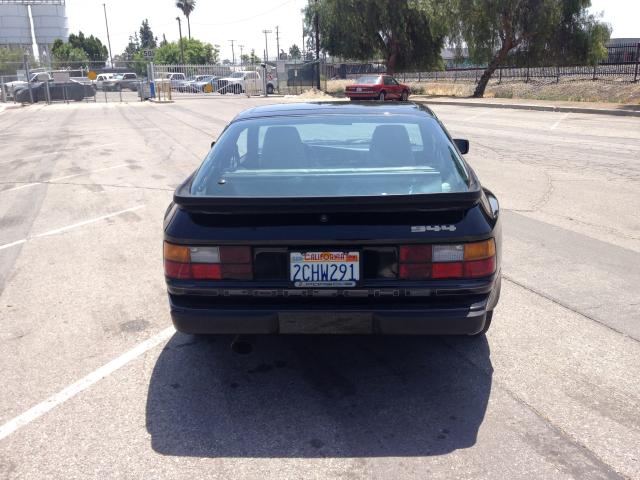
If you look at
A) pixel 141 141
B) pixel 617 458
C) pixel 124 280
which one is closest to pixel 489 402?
pixel 617 458

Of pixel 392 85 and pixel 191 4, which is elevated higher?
pixel 191 4

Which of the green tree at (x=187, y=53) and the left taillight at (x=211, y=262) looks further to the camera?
the green tree at (x=187, y=53)

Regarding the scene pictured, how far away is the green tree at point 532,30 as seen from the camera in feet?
106

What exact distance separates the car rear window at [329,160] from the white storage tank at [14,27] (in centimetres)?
9899

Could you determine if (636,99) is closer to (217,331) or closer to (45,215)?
(45,215)

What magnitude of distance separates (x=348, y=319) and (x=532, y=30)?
3357 centimetres

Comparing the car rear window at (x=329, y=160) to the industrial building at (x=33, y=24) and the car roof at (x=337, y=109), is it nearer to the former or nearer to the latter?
the car roof at (x=337, y=109)

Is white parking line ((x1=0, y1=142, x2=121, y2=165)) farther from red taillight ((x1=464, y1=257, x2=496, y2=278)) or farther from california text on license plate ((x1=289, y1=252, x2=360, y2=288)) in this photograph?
red taillight ((x1=464, y1=257, x2=496, y2=278))

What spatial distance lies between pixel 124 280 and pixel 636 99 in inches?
1057

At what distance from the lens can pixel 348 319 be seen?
322 cm

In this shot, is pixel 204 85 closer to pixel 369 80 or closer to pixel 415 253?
pixel 369 80

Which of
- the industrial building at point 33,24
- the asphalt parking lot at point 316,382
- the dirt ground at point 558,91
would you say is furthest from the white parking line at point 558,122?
the industrial building at point 33,24

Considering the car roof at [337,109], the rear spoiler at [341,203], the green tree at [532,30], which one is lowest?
the rear spoiler at [341,203]

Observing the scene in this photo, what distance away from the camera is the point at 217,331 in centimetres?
336
